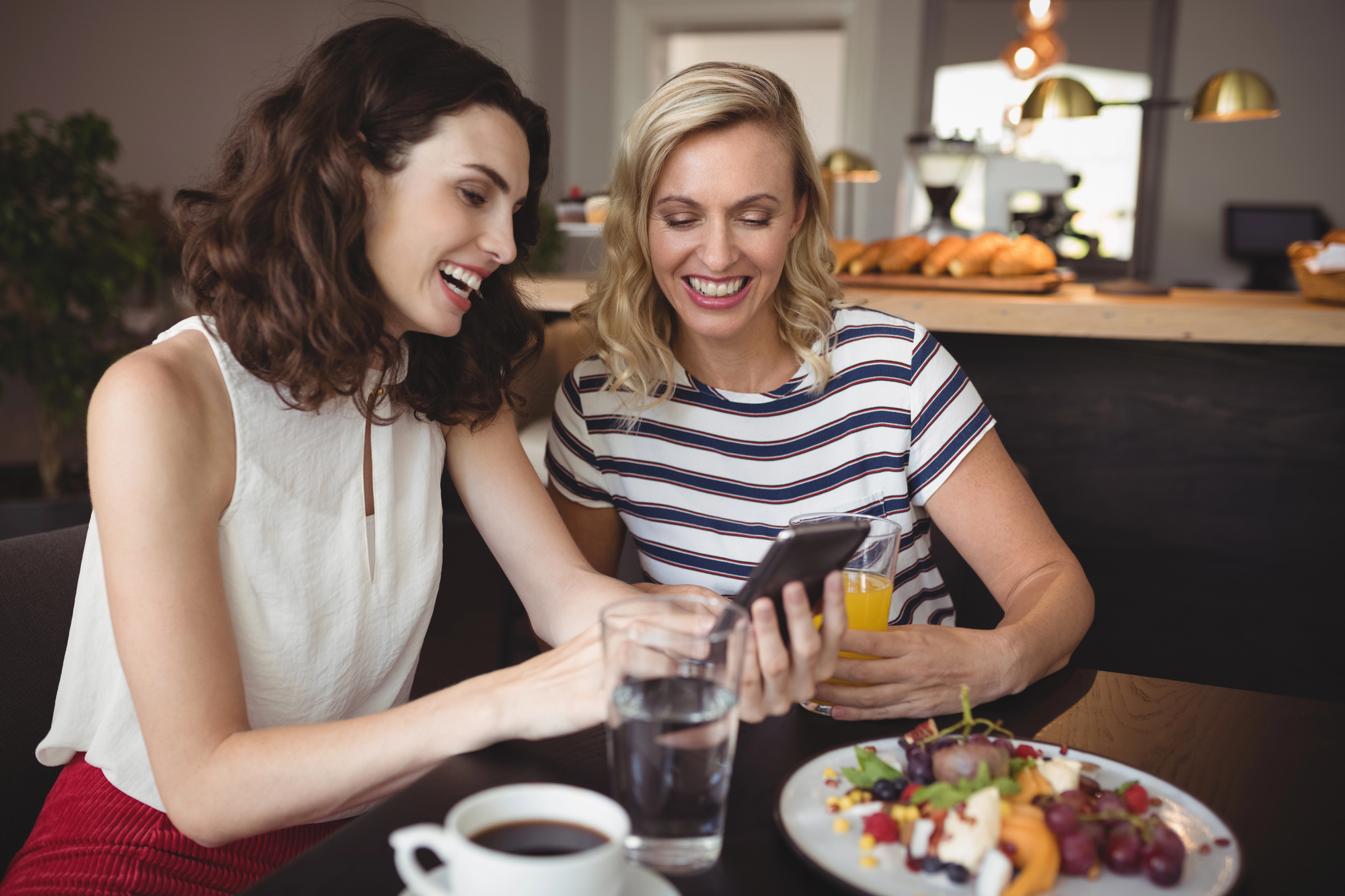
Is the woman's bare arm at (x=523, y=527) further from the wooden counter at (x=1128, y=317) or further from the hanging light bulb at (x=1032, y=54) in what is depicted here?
the hanging light bulb at (x=1032, y=54)

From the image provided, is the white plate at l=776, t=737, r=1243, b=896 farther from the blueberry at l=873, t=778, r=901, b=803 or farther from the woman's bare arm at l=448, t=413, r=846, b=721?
the woman's bare arm at l=448, t=413, r=846, b=721

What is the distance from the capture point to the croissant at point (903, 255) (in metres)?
2.57

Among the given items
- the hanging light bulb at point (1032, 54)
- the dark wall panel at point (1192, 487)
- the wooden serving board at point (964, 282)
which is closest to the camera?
the dark wall panel at point (1192, 487)

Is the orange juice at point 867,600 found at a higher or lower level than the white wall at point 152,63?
lower

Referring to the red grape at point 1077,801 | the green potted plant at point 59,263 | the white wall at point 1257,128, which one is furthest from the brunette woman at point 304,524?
the white wall at point 1257,128

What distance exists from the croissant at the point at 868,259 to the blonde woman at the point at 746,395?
1.03m

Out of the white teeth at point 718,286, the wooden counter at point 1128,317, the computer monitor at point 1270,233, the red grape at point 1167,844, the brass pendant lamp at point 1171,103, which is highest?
the brass pendant lamp at point 1171,103

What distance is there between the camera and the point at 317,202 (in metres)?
1.02

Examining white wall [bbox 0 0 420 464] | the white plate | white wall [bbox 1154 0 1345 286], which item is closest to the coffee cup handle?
the white plate

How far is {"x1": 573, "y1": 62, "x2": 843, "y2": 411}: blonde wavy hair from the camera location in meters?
1.40

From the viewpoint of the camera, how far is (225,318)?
3.33 feet

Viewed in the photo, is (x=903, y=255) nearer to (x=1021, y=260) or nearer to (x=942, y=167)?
(x=1021, y=260)

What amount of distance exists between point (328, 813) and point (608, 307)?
87 centimetres

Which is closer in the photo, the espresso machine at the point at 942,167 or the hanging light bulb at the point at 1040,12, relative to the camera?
the espresso machine at the point at 942,167
